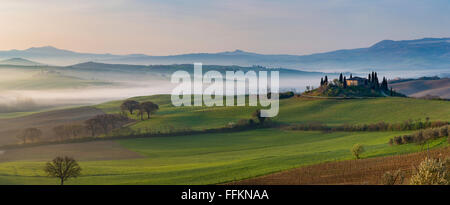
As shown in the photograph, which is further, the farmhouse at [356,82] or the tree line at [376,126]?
the farmhouse at [356,82]

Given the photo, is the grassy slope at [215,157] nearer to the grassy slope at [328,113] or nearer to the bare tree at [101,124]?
the bare tree at [101,124]

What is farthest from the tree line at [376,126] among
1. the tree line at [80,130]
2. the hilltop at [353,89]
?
the hilltop at [353,89]

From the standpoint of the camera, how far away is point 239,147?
73.5 m

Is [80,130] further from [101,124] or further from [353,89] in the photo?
[353,89]

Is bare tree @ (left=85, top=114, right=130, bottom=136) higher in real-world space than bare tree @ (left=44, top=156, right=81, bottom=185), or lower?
higher

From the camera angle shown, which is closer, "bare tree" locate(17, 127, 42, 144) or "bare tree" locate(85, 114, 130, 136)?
"bare tree" locate(17, 127, 42, 144)

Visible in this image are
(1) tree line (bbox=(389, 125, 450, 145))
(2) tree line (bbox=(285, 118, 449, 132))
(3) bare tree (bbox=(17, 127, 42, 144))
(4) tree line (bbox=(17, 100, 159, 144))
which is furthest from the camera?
(4) tree line (bbox=(17, 100, 159, 144))

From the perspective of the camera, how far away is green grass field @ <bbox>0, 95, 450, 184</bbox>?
4803 centimetres

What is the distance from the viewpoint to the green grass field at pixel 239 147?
158ft

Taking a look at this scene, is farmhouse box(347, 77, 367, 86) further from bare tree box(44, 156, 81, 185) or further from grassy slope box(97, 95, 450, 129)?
bare tree box(44, 156, 81, 185)

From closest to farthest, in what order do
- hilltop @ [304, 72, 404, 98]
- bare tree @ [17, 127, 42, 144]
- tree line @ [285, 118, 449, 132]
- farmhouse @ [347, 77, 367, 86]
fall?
1. tree line @ [285, 118, 449, 132]
2. bare tree @ [17, 127, 42, 144]
3. hilltop @ [304, 72, 404, 98]
4. farmhouse @ [347, 77, 367, 86]

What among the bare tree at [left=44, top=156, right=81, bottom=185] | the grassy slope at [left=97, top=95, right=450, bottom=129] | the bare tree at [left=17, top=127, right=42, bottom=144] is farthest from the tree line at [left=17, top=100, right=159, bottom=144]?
the bare tree at [left=44, top=156, right=81, bottom=185]

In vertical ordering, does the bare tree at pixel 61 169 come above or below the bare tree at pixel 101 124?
below
